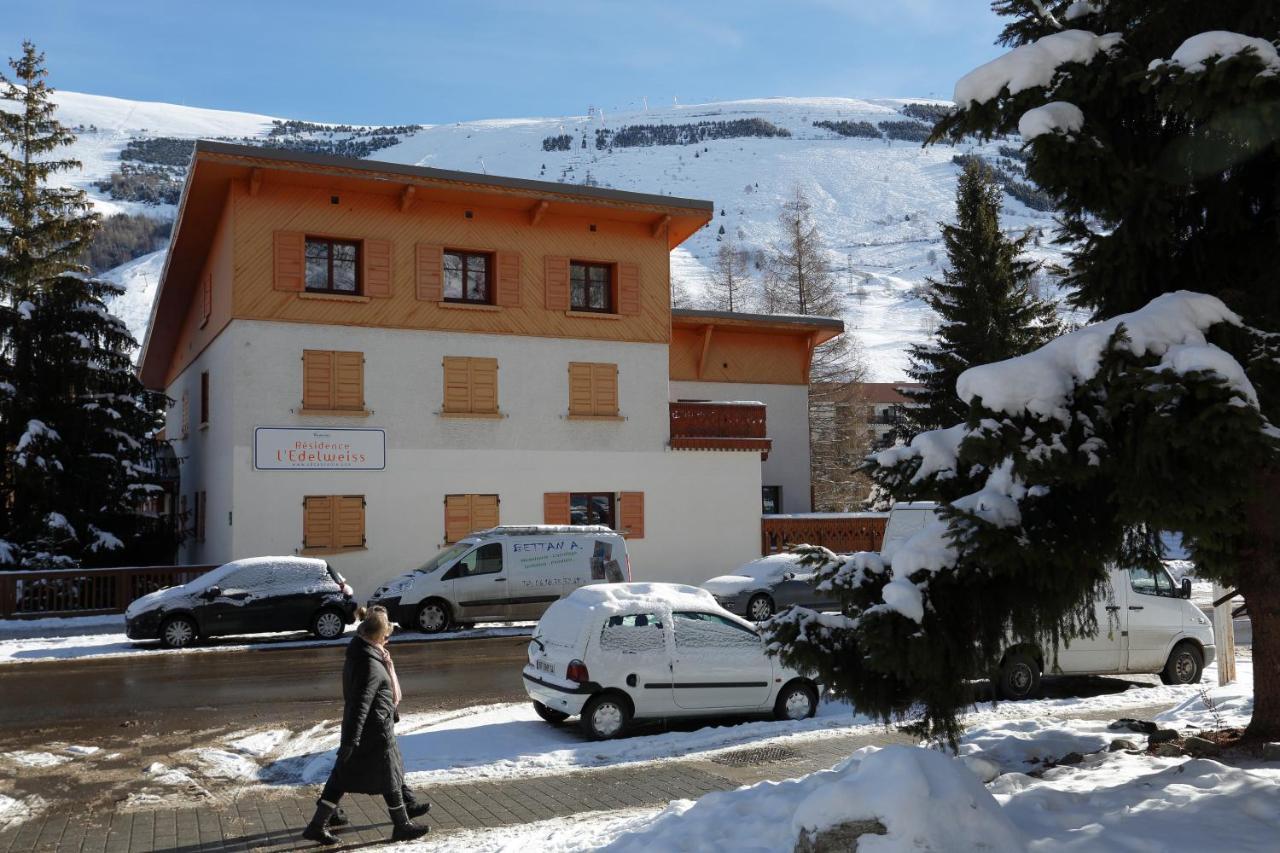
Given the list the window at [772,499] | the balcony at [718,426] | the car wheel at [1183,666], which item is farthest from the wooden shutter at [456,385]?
the car wheel at [1183,666]

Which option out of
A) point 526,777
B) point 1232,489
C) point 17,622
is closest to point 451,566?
point 17,622

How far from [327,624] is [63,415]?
13.2 m

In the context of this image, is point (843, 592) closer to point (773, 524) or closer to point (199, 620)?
point (199, 620)

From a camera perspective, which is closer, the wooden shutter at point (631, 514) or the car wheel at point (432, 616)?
the car wheel at point (432, 616)

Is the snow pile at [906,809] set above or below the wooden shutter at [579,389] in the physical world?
below

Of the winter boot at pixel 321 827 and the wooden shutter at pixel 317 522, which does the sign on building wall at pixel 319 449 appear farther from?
the winter boot at pixel 321 827

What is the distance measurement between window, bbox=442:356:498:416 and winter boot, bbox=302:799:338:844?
19151 millimetres

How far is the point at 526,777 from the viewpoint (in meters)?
10.1

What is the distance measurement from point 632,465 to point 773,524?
15.3 feet

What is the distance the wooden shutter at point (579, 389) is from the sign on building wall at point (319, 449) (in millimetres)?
4987

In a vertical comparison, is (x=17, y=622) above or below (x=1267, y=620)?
below

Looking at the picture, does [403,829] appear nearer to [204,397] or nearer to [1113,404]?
[1113,404]

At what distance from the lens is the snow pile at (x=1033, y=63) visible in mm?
6926

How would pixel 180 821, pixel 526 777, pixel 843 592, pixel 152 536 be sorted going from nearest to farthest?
1. pixel 843 592
2. pixel 180 821
3. pixel 526 777
4. pixel 152 536
